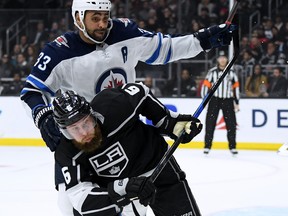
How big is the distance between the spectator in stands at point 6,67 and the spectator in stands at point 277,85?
10.4 ft

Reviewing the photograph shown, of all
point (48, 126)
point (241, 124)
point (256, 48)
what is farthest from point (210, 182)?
point (256, 48)

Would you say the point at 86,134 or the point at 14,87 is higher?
the point at 86,134

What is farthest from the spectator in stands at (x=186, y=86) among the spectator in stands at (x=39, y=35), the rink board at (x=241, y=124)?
the spectator in stands at (x=39, y=35)

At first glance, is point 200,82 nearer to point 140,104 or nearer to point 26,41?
point 26,41

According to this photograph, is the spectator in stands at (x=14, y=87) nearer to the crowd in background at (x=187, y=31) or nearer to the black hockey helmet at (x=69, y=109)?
the crowd in background at (x=187, y=31)

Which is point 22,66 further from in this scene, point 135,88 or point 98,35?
point 135,88

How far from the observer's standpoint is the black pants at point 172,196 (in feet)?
8.57

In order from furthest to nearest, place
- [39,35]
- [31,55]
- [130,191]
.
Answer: [39,35], [31,55], [130,191]

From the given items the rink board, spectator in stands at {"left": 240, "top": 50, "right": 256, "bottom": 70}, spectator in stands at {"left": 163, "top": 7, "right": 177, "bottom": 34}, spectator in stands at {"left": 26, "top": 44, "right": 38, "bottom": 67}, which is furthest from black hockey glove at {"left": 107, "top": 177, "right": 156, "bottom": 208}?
spectator in stands at {"left": 163, "top": 7, "right": 177, "bottom": 34}

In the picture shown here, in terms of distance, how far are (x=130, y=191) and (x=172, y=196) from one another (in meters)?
0.34

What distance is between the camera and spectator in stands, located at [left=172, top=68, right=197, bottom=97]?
786 cm

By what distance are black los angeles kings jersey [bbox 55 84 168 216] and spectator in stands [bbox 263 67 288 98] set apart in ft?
16.7

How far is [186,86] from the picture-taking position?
26.2 ft

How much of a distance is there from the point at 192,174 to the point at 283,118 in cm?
201
